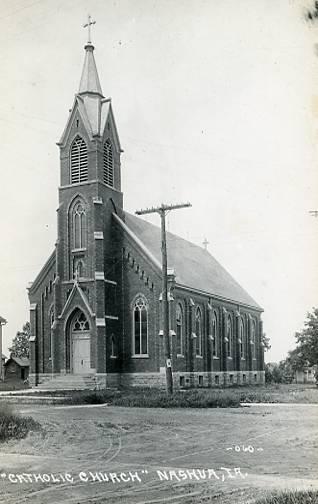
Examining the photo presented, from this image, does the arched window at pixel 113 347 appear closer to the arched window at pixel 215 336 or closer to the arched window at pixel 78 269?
the arched window at pixel 78 269

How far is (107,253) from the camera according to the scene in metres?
39.2

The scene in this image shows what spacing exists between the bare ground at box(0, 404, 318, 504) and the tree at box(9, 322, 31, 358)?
68.5 metres

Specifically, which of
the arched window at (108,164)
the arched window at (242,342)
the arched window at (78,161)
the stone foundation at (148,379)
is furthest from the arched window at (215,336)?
the arched window at (78,161)

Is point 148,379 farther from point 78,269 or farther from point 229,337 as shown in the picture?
point 229,337

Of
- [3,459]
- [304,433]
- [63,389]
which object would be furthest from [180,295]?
[3,459]

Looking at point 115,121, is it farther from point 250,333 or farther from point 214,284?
point 250,333

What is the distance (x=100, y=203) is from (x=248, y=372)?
24.1 m

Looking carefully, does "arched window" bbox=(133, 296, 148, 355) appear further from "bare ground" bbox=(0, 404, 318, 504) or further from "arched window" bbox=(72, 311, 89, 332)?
"bare ground" bbox=(0, 404, 318, 504)

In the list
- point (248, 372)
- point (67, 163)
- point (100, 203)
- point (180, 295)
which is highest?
point (67, 163)

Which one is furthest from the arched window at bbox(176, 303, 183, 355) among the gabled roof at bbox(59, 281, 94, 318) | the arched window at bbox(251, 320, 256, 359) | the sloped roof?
the arched window at bbox(251, 320, 256, 359)

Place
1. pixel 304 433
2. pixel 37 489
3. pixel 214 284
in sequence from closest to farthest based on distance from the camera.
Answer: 1. pixel 37 489
2. pixel 304 433
3. pixel 214 284

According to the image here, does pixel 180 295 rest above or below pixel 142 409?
above

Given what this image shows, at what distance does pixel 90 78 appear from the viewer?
1636 inches

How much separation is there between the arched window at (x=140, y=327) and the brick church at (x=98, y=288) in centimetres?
6
